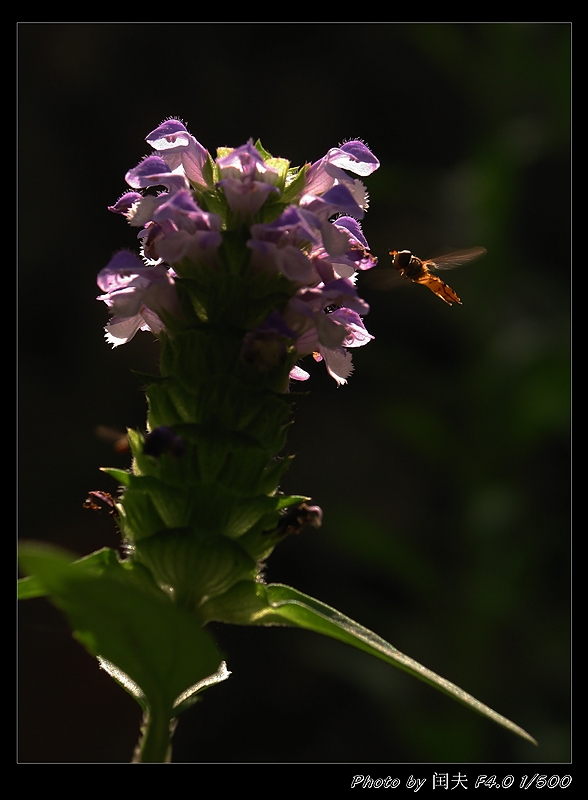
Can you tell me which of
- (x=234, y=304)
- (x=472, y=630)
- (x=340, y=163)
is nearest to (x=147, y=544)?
(x=234, y=304)

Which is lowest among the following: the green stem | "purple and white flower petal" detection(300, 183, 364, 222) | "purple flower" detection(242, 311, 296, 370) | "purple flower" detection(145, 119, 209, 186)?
the green stem

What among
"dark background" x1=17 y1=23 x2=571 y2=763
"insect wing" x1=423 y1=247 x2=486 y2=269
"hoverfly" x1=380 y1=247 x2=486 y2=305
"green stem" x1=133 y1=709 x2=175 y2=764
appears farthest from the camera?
"dark background" x1=17 y1=23 x2=571 y2=763

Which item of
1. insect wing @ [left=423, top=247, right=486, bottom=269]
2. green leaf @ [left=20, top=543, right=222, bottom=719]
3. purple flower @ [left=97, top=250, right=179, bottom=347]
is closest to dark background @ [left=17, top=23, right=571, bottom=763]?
insect wing @ [left=423, top=247, right=486, bottom=269]

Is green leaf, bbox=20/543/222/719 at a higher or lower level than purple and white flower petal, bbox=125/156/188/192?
lower

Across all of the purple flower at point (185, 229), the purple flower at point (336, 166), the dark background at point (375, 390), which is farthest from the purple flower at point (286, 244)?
the dark background at point (375, 390)

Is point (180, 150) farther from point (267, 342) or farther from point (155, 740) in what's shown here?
point (155, 740)

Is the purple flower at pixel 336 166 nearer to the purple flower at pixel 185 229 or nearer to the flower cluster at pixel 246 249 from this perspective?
the flower cluster at pixel 246 249

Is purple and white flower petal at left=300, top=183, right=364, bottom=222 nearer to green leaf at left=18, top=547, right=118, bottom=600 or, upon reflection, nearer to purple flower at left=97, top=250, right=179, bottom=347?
purple flower at left=97, top=250, right=179, bottom=347

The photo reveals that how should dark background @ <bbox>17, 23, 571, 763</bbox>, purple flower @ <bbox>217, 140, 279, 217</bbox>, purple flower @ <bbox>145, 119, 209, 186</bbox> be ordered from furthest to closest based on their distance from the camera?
dark background @ <bbox>17, 23, 571, 763</bbox>
purple flower @ <bbox>145, 119, 209, 186</bbox>
purple flower @ <bbox>217, 140, 279, 217</bbox>
